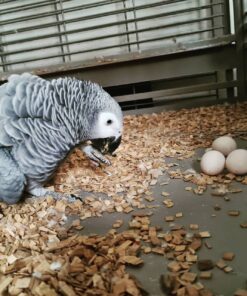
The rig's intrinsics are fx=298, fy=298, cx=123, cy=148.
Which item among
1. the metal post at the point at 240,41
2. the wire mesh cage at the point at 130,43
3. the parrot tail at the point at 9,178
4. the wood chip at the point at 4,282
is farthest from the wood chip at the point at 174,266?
the metal post at the point at 240,41

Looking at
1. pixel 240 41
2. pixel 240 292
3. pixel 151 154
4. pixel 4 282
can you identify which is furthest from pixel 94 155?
pixel 240 41

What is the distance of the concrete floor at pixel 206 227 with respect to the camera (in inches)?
40.4

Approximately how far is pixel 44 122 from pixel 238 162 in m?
1.06

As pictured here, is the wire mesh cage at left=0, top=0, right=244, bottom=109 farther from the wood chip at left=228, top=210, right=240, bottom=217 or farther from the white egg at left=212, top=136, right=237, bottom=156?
the wood chip at left=228, top=210, right=240, bottom=217

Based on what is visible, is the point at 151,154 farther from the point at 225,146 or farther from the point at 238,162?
the point at 238,162

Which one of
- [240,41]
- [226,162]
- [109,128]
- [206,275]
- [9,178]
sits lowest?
[206,275]

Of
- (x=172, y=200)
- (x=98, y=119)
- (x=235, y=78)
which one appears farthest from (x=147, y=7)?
(x=172, y=200)

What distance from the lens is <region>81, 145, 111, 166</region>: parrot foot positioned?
2031 mm

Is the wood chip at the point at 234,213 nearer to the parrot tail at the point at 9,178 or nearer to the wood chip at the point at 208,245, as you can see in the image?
the wood chip at the point at 208,245

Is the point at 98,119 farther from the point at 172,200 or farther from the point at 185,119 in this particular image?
the point at 185,119

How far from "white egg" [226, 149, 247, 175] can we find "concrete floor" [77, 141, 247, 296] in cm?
9

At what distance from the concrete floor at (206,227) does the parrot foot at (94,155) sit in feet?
1.58

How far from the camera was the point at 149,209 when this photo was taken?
59.6 inches

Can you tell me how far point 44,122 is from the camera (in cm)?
155
